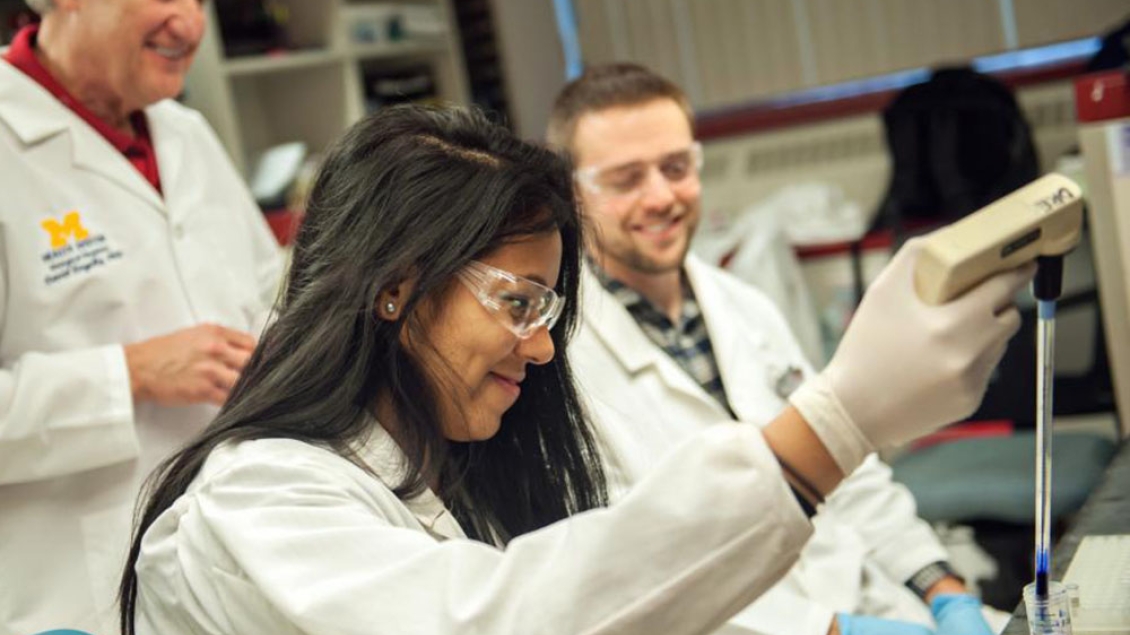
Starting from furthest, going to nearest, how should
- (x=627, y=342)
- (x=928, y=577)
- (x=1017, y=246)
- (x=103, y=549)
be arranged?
1. (x=627, y=342)
2. (x=928, y=577)
3. (x=103, y=549)
4. (x=1017, y=246)

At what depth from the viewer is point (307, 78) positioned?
371 cm

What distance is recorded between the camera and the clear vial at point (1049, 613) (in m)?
0.99

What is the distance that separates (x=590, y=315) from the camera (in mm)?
1937

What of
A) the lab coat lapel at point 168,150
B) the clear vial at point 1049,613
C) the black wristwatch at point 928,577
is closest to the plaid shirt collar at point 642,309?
the black wristwatch at point 928,577

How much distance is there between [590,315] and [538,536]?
1.04 m

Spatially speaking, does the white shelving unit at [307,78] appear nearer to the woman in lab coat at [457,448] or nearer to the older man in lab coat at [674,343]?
the older man in lab coat at [674,343]

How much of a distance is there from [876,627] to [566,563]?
68cm

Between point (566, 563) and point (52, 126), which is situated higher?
point (52, 126)

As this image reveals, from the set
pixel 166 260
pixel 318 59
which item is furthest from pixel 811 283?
pixel 166 260

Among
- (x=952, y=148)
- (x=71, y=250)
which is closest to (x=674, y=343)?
(x=71, y=250)

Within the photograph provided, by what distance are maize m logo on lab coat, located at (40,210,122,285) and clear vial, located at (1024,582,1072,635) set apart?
128cm

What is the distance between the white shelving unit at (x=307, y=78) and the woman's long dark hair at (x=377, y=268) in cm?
218

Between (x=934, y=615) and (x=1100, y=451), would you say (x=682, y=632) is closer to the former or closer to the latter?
(x=934, y=615)

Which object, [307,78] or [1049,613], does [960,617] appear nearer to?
[1049,613]
